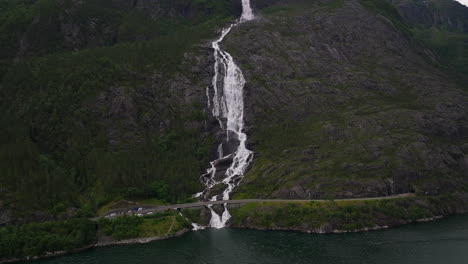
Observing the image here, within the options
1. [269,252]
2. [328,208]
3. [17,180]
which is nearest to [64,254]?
[17,180]

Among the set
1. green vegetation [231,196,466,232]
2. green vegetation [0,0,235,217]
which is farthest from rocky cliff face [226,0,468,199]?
green vegetation [0,0,235,217]

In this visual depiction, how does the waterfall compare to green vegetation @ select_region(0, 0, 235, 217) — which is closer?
green vegetation @ select_region(0, 0, 235, 217)

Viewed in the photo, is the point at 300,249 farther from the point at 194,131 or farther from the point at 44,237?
the point at 194,131

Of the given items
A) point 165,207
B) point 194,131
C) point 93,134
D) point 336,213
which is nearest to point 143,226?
point 165,207

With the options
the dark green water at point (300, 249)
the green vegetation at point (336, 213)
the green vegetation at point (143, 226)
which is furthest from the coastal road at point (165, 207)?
the dark green water at point (300, 249)

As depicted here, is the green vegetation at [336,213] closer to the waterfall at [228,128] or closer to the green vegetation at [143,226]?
the waterfall at [228,128]

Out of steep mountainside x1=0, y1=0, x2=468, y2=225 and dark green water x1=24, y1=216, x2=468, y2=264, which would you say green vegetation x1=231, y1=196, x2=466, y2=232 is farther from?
steep mountainside x1=0, y1=0, x2=468, y2=225

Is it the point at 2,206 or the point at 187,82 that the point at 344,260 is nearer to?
the point at 2,206
